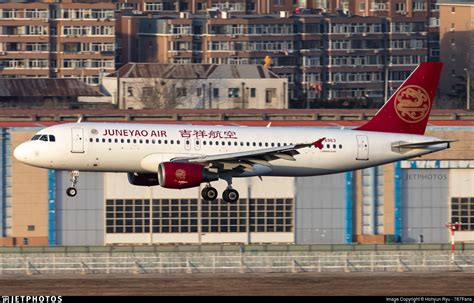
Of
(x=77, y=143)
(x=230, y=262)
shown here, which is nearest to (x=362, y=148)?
(x=230, y=262)

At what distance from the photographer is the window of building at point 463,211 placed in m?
103

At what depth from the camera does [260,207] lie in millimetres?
101875

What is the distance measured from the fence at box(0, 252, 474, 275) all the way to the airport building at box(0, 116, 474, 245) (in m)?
20.8

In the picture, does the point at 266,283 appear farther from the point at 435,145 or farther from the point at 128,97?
the point at 128,97

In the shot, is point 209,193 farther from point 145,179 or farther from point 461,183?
point 461,183

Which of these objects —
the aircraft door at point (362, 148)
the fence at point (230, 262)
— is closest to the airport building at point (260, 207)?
the aircraft door at point (362, 148)

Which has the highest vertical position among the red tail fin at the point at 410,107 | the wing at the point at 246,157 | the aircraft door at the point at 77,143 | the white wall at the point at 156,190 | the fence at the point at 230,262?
the red tail fin at the point at 410,107

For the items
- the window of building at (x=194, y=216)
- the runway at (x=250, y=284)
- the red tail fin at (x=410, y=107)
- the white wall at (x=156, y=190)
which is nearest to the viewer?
the runway at (x=250, y=284)

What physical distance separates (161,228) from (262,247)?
14193 millimetres

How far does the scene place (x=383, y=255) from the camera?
79.6m

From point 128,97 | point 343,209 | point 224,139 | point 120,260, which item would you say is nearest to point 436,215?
point 343,209

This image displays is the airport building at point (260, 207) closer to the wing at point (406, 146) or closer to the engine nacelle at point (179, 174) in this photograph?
the wing at point (406, 146)

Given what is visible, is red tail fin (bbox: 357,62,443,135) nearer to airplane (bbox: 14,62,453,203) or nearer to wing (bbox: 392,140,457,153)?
airplane (bbox: 14,62,453,203)

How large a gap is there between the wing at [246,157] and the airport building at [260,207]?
15213 millimetres
